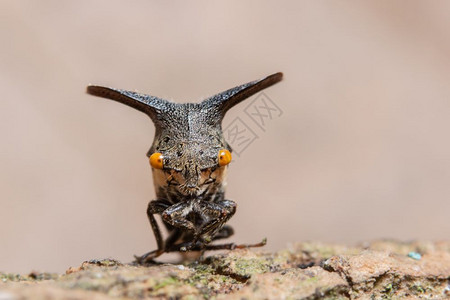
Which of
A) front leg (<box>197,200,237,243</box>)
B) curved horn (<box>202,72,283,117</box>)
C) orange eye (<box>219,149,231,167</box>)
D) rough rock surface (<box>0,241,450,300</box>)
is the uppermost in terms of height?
curved horn (<box>202,72,283,117</box>)

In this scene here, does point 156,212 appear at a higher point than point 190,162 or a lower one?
lower

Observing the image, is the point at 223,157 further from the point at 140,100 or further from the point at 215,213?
the point at 140,100

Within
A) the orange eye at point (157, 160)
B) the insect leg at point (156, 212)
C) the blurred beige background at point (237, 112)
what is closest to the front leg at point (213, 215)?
the insect leg at point (156, 212)

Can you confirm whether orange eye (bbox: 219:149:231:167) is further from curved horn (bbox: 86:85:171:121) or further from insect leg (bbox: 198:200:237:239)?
curved horn (bbox: 86:85:171:121)

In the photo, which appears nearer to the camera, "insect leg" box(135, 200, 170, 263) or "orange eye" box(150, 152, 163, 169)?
"orange eye" box(150, 152, 163, 169)

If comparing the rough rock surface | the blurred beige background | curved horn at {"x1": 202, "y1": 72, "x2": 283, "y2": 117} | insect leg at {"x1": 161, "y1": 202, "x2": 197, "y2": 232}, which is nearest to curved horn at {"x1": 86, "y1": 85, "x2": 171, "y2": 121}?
curved horn at {"x1": 202, "y1": 72, "x2": 283, "y2": 117}

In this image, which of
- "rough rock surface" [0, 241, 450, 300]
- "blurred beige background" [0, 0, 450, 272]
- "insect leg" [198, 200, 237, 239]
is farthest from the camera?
"blurred beige background" [0, 0, 450, 272]

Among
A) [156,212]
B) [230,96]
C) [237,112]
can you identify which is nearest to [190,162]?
[156,212]
